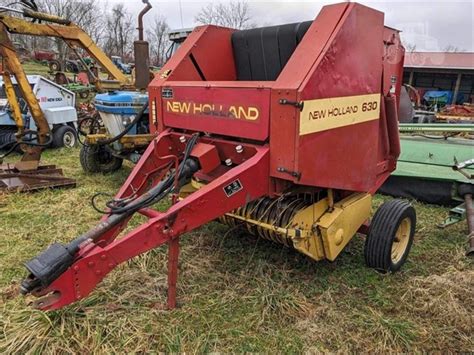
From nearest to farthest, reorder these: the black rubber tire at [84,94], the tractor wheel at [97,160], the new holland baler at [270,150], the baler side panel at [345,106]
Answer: the new holland baler at [270,150] → the baler side panel at [345,106] → the tractor wheel at [97,160] → the black rubber tire at [84,94]

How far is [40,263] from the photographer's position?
1968 millimetres

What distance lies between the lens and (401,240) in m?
3.31

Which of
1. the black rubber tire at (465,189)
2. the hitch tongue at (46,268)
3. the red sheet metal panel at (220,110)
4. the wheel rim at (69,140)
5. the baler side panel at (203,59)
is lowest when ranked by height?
the wheel rim at (69,140)

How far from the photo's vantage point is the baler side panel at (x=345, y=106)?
7.77 ft

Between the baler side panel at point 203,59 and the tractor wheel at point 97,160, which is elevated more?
the baler side panel at point 203,59

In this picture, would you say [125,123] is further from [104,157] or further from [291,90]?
[291,90]

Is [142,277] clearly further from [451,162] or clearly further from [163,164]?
[451,162]

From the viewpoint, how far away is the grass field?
90.1 inches

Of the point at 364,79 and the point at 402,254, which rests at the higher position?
the point at 364,79

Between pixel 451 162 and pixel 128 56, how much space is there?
1353 inches

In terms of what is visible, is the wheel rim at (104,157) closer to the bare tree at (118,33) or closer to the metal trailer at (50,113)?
the metal trailer at (50,113)

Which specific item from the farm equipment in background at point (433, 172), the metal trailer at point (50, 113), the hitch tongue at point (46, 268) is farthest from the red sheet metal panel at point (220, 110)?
the metal trailer at point (50, 113)

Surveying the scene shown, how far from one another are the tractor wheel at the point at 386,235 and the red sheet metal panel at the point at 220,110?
47.9 inches

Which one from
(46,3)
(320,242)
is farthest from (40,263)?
(46,3)
